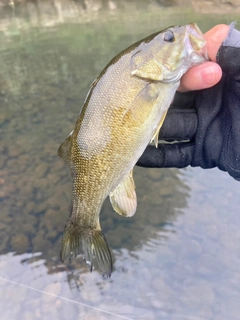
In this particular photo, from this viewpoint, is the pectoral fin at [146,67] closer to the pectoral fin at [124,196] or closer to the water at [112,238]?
the pectoral fin at [124,196]

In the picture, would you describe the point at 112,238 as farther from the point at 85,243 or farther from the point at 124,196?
the point at 124,196

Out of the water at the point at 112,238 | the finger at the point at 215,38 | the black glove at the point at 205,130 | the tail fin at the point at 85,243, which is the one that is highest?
the finger at the point at 215,38

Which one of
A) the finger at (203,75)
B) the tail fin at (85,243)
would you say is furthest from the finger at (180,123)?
the tail fin at (85,243)

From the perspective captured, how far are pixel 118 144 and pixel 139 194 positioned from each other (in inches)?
105

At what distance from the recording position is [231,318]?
2.94m

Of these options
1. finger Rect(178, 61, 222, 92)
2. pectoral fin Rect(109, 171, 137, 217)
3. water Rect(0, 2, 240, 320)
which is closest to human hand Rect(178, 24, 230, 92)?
finger Rect(178, 61, 222, 92)

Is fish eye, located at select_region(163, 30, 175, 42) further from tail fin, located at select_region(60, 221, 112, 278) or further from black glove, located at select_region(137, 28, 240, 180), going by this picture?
tail fin, located at select_region(60, 221, 112, 278)

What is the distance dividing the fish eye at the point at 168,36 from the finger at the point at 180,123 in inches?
20.5

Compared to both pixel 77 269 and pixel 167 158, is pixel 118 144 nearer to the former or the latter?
pixel 167 158

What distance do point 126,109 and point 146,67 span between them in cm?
21

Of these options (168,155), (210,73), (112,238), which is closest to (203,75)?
(210,73)

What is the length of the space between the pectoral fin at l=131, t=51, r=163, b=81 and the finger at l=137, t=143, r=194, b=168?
65 cm

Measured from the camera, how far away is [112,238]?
3.69 meters

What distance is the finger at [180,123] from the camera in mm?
1950
